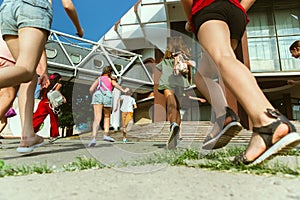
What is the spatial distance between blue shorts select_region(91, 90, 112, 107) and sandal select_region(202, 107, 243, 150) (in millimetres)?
3293

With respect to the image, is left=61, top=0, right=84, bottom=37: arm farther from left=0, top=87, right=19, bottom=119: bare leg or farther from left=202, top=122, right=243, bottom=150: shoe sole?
left=202, top=122, right=243, bottom=150: shoe sole

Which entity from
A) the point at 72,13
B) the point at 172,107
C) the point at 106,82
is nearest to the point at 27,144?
the point at 72,13

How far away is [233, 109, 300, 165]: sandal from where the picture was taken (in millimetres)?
1347

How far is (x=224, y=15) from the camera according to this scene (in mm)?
1847

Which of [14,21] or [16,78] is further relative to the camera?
[14,21]

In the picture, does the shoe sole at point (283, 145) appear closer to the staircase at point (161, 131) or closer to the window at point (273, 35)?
the staircase at point (161, 131)

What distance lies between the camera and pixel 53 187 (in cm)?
123

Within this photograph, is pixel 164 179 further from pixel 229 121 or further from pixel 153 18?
pixel 153 18

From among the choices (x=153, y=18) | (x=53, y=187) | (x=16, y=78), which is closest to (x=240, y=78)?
(x=53, y=187)

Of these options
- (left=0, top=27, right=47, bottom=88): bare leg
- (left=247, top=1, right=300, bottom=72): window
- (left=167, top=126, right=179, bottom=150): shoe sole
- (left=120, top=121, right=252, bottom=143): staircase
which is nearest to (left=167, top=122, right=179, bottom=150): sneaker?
(left=167, top=126, right=179, bottom=150): shoe sole

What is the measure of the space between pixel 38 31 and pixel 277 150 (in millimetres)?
2189

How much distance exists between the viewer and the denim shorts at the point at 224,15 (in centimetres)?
183

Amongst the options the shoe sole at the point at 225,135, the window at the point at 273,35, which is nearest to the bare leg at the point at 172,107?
the shoe sole at the point at 225,135

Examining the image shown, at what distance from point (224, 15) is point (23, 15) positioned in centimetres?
183
